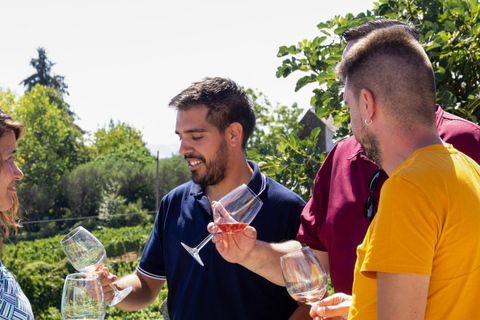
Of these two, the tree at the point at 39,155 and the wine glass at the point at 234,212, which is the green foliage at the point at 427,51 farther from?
the tree at the point at 39,155

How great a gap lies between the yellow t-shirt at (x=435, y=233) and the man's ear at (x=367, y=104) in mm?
224

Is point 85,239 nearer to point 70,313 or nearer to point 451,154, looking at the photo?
point 70,313

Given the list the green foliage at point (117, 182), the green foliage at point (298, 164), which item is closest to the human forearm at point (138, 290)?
the green foliage at point (298, 164)

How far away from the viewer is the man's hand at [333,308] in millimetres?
2033

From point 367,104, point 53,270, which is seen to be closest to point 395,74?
point 367,104

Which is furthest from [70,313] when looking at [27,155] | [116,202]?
[27,155]

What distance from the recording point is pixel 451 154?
1.60m

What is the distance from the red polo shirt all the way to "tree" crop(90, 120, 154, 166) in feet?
159

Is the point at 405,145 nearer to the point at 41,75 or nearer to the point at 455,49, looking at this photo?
the point at 455,49

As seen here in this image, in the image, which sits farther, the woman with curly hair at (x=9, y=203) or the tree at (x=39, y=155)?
the tree at (x=39, y=155)

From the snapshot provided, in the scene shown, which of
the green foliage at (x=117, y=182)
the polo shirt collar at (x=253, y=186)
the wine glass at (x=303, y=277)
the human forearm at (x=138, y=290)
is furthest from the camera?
the green foliage at (x=117, y=182)

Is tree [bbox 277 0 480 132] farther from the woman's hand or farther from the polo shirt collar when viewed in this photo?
the woman's hand

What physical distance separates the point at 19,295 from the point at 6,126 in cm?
93

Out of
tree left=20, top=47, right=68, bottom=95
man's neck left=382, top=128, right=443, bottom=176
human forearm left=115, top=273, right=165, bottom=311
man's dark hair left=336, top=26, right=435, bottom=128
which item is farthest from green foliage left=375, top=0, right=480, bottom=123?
tree left=20, top=47, right=68, bottom=95
